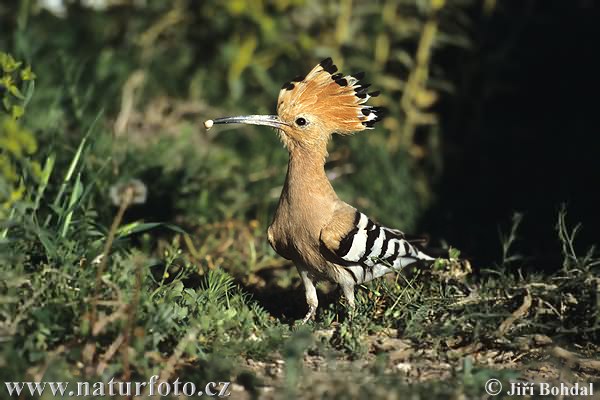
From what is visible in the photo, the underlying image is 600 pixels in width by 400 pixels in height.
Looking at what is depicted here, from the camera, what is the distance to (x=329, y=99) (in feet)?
12.3

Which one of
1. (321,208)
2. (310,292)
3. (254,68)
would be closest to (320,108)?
(321,208)

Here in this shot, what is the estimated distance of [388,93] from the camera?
638 centimetres

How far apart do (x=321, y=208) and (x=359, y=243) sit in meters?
0.24

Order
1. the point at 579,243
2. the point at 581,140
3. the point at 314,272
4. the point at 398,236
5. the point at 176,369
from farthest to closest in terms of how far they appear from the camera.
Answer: the point at 581,140
the point at 579,243
the point at 398,236
the point at 314,272
the point at 176,369

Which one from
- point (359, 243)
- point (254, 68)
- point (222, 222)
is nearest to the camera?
point (359, 243)

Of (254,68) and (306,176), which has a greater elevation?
(254,68)

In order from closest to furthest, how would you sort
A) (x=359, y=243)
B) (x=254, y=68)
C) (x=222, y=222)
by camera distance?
(x=359, y=243)
(x=222, y=222)
(x=254, y=68)

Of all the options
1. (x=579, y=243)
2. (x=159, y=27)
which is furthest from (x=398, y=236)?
(x=159, y=27)

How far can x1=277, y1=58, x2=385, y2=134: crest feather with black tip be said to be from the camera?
3734 mm

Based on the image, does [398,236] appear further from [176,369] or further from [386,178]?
[386,178]

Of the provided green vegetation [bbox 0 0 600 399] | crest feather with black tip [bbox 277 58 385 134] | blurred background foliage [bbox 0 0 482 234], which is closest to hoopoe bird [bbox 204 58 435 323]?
crest feather with black tip [bbox 277 58 385 134]

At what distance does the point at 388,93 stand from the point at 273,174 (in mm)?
1324

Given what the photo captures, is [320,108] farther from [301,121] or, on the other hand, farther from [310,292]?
[310,292]

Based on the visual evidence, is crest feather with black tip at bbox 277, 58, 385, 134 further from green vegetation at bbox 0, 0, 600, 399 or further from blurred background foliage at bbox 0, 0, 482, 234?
blurred background foliage at bbox 0, 0, 482, 234
